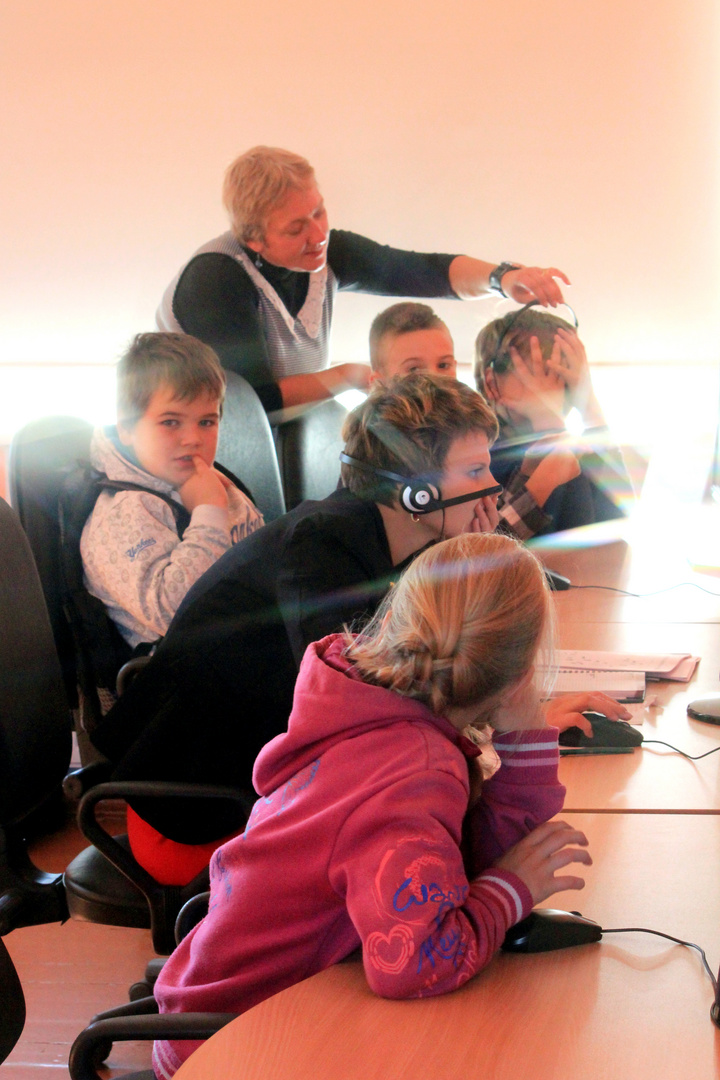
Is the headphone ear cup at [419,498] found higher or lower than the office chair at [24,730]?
higher

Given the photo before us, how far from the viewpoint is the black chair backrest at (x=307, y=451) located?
87.8 inches

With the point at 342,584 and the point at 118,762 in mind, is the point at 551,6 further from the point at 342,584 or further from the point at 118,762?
the point at 118,762

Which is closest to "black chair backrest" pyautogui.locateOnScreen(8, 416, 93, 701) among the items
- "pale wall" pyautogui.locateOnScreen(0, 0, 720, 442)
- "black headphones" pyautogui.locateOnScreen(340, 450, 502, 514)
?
"black headphones" pyautogui.locateOnScreen(340, 450, 502, 514)

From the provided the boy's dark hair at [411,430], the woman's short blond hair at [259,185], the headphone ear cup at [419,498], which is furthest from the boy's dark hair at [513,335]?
the headphone ear cup at [419,498]

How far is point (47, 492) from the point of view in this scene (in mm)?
1609

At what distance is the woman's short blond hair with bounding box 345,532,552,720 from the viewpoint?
82 centimetres

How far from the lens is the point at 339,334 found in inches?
148

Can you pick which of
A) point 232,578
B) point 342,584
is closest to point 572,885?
point 342,584

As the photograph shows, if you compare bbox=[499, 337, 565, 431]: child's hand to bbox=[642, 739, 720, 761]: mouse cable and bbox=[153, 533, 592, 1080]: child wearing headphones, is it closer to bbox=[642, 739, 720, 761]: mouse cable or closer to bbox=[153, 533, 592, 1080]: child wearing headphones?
bbox=[642, 739, 720, 761]: mouse cable

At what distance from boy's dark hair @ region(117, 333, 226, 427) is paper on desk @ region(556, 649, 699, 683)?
2.70 ft

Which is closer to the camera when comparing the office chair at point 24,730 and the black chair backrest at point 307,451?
the office chair at point 24,730

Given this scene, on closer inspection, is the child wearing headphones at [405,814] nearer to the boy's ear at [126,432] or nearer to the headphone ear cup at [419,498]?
the headphone ear cup at [419,498]

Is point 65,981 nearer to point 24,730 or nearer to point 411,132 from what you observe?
point 24,730

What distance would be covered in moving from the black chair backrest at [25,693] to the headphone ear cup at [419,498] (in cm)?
53
